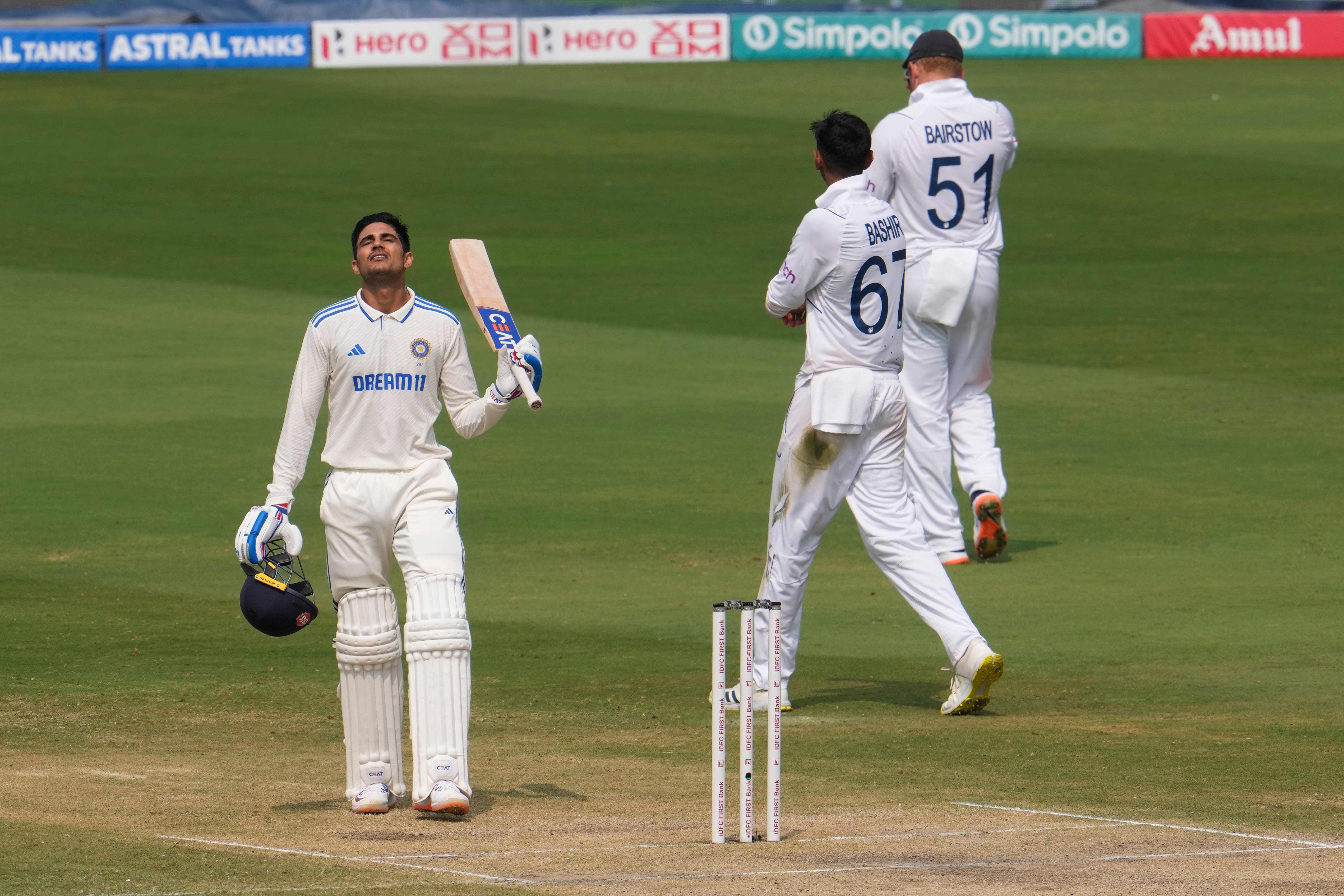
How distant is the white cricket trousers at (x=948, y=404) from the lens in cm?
1173

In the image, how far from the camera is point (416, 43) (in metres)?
40.1

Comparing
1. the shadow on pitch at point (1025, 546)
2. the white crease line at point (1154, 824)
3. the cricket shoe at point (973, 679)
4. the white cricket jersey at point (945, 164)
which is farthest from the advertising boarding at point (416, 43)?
the white crease line at point (1154, 824)

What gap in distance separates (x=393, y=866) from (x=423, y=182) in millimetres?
24669

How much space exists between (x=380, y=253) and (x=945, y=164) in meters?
4.86

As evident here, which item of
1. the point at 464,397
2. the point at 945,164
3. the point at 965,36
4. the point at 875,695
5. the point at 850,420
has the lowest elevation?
the point at 875,695

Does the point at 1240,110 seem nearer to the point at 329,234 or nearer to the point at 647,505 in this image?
the point at 329,234

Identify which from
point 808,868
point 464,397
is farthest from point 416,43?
point 808,868

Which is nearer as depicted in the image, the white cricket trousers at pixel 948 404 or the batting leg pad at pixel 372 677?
the batting leg pad at pixel 372 677

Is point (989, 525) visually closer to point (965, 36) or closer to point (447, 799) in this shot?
Result: point (447, 799)

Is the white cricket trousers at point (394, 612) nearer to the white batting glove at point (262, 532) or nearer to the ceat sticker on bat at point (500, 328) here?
the white batting glove at point (262, 532)

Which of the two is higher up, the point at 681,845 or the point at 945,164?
the point at 945,164

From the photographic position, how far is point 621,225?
27.4 m

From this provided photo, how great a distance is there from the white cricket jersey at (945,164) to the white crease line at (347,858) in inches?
226

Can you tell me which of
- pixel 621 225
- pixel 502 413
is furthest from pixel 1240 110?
pixel 502 413
